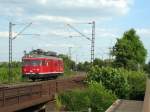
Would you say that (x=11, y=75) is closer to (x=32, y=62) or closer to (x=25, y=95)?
(x=32, y=62)

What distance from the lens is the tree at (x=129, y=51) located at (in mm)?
64812

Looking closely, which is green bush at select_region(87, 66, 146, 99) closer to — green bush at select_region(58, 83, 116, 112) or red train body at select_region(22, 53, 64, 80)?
green bush at select_region(58, 83, 116, 112)

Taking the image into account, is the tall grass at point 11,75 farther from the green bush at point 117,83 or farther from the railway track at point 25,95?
the railway track at point 25,95

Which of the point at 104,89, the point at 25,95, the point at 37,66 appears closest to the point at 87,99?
the point at 104,89

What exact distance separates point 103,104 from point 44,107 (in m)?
4.08

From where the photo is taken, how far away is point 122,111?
89.1 feet

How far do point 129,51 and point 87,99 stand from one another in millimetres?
33580

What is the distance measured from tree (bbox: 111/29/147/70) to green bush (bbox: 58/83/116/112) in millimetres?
28904

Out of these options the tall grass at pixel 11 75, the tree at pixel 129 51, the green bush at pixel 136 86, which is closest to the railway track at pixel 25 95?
the green bush at pixel 136 86

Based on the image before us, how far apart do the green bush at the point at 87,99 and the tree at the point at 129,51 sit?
1138 inches

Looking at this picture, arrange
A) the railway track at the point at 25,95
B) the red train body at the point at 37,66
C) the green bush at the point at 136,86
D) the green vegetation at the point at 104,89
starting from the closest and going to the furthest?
the railway track at the point at 25,95
the green vegetation at the point at 104,89
the green bush at the point at 136,86
the red train body at the point at 37,66

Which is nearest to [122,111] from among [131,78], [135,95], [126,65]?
[135,95]

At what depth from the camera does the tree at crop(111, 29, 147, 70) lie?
6481 centimetres

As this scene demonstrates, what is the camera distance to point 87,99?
3303 centimetres
